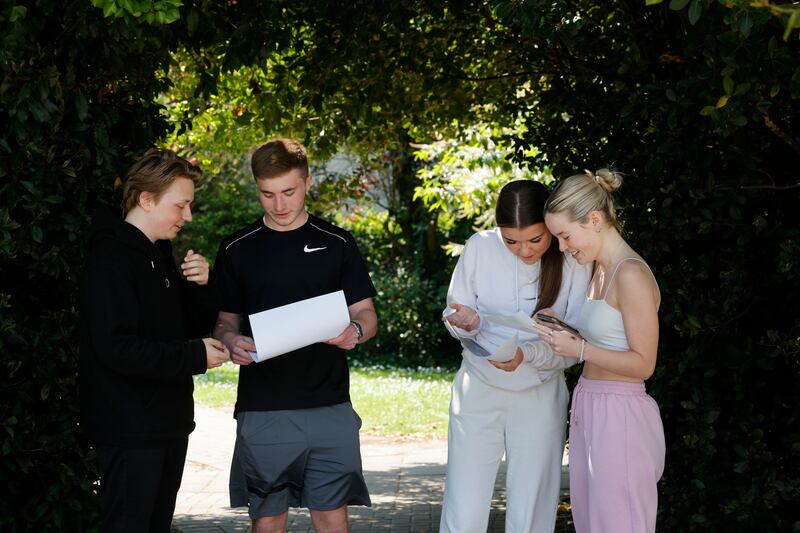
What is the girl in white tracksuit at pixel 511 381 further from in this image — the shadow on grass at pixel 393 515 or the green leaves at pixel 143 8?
the shadow on grass at pixel 393 515

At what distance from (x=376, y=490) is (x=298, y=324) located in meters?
4.56

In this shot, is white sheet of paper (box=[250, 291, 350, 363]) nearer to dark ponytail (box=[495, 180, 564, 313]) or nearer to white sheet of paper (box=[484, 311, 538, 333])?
white sheet of paper (box=[484, 311, 538, 333])

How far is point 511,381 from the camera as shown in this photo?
4348 mm

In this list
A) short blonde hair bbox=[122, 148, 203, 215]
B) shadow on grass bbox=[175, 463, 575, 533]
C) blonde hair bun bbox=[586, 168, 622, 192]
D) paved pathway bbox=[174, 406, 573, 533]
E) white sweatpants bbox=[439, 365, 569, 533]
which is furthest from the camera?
paved pathway bbox=[174, 406, 573, 533]

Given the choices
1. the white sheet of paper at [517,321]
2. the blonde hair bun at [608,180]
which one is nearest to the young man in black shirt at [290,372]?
the white sheet of paper at [517,321]

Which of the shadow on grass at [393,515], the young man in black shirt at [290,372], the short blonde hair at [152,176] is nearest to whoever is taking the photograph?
the short blonde hair at [152,176]

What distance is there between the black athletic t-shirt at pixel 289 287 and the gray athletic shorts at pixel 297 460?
6 centimetres

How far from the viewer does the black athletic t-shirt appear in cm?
427

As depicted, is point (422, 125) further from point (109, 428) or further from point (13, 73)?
point (109, 428)

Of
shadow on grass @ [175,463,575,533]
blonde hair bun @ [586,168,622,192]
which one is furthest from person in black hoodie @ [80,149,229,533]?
shadow on grass @ [175,463,575,533]

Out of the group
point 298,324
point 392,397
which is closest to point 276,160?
→ point 298,324

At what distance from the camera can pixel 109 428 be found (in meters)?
3.70

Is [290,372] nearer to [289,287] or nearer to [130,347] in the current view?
[289,287]

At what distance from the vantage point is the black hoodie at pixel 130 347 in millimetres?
3616
